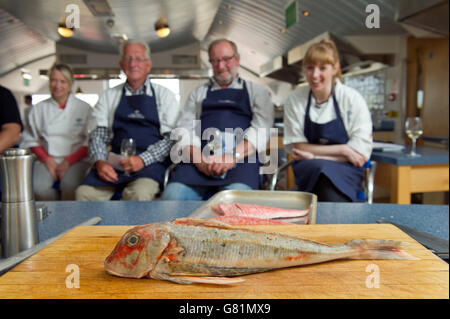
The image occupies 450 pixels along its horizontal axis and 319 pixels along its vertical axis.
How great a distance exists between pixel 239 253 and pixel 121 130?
27 cm

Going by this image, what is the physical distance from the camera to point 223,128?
1.32 ft

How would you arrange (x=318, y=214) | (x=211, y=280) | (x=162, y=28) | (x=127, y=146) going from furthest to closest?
(x=318, y=214) < (x=127, y=146) < (x=162, y=28) < (x=211, y=280)

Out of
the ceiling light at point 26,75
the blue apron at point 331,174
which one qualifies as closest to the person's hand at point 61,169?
the ceiling light at point 26,75

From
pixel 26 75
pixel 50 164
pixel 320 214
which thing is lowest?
pixel 320 214

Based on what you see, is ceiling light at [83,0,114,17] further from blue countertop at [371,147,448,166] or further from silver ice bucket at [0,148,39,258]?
blue countertop at [371,147,448,166]

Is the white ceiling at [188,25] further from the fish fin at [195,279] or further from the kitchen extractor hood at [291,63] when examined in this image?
the fish fin at [195,279]

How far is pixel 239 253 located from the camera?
254 millimetres

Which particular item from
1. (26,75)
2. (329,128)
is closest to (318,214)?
(329,128)

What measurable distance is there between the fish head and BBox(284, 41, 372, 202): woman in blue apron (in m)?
0.23

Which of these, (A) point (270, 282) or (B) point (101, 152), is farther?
(B) point (101, 152)

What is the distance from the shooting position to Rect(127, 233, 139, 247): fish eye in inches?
9.7

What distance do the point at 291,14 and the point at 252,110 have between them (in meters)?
0.17

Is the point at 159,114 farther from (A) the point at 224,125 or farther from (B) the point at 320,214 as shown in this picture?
(B) the point at 320,214

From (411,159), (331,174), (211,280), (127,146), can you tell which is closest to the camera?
(211,280)
